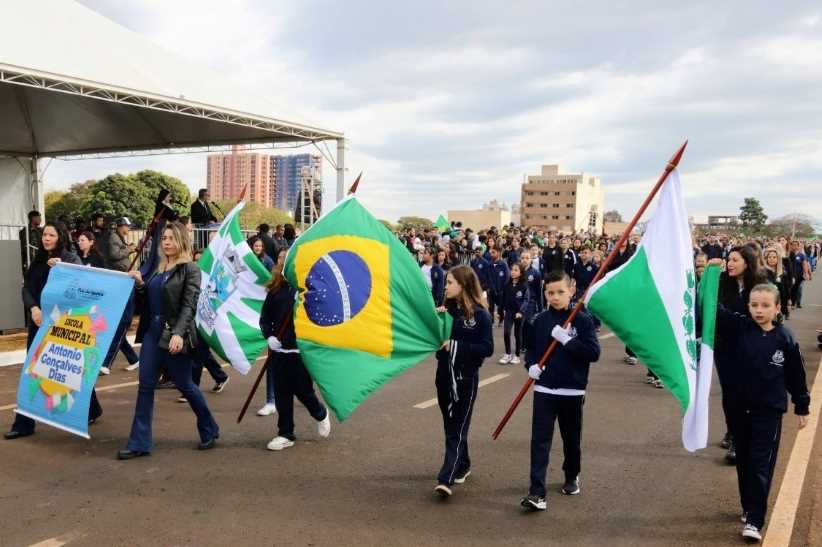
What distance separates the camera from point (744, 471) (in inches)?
161

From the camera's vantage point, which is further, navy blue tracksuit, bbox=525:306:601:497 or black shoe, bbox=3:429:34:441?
black shoe, bbox=3:429:34:441

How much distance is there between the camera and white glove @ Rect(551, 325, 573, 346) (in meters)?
4.29

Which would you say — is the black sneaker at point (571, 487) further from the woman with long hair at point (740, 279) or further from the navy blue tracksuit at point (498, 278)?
the navy blue tracksuit at point (498, 278)

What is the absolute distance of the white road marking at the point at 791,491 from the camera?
402cm

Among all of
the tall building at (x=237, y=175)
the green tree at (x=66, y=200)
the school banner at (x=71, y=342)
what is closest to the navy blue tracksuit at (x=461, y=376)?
the school banner at (x=71, y=342)

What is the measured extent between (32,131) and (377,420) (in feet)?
61.4

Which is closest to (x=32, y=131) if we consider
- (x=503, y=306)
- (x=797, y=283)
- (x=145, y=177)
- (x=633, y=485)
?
(x=503, y=306)

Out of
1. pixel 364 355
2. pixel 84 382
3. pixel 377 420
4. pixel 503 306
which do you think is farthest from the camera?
pixel 503 306

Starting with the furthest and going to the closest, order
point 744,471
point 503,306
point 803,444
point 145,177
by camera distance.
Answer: point 145,177, point 503,306, point 803,444, point 744,471

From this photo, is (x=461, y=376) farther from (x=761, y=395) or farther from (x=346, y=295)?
(x=761, y=395)

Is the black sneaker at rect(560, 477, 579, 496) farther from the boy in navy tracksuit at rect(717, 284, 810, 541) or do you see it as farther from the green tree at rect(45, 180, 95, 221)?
the green tree at rect(45, 180, 95, 221)

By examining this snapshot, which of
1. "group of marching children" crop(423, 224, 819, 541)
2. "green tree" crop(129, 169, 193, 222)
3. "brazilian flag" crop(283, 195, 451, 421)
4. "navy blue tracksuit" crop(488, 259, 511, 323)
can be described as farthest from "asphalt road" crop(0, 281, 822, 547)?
"green tree" crop(129, 169, 193, 222)

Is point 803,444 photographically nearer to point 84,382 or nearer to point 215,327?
point 215,327

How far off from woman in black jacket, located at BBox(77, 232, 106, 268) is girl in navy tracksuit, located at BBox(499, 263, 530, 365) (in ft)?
19.3
